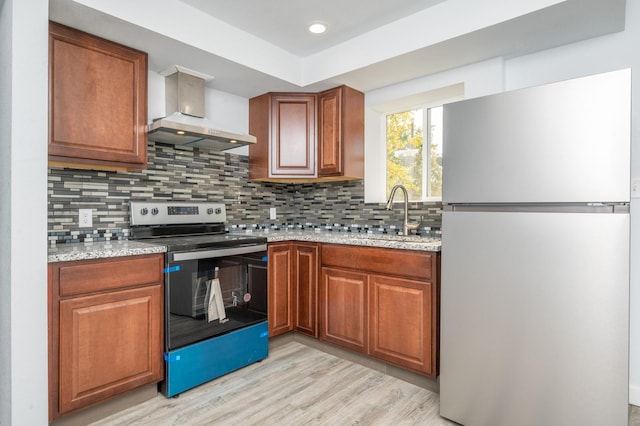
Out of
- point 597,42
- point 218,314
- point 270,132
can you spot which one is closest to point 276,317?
point 218,314

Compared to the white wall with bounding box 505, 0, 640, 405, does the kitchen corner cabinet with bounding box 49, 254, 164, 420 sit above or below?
below

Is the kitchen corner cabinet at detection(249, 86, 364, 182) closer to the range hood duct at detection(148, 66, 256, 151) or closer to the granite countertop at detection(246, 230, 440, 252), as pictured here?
the range hood duct at detection(148, 66, 256, 151)

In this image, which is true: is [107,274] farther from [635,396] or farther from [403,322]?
[635,396]

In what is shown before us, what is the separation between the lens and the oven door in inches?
84.8

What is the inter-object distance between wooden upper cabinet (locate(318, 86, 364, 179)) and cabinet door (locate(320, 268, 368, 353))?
91 centimetres

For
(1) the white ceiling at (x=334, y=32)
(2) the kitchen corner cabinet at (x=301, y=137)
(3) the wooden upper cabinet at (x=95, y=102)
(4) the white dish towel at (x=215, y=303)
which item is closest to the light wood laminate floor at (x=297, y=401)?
(4) the white dish towel at (x=215, y=303)

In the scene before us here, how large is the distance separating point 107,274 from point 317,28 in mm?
2059

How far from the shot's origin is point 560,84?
5.12ft

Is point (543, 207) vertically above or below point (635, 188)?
below

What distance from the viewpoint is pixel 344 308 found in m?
2.67

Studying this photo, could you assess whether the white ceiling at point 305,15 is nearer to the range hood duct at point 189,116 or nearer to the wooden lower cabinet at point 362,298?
the range hood duct at point 189,116

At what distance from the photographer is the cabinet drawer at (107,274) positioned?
1782mm

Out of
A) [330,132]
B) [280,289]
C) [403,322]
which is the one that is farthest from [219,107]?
[403,322]

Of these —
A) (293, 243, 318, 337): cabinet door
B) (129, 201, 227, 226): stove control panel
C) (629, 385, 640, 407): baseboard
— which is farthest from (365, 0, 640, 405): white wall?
(129, 201, 227, 226): stove control panel
